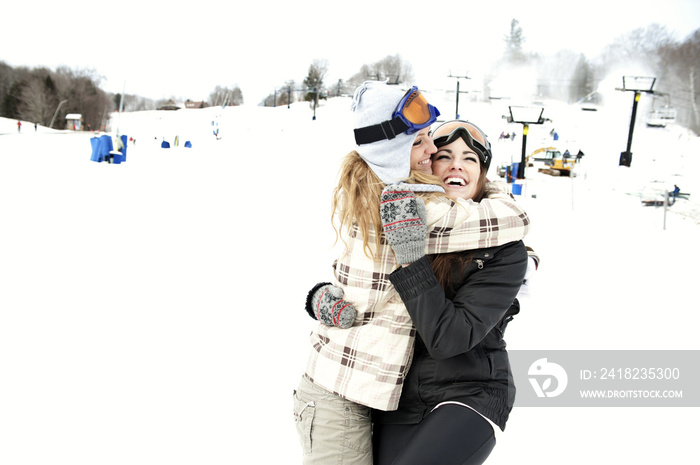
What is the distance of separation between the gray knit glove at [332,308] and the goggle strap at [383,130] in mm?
552

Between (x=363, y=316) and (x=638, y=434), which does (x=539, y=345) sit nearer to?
(x=638, y=434)

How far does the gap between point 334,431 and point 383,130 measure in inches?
41.4

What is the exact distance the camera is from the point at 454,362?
5.63 ft

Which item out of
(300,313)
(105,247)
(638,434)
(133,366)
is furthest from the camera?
(105,247)

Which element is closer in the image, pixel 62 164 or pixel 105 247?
pixel 105 247

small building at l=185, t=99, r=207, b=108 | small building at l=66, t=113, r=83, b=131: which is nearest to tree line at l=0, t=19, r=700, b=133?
small building at l=66, t=113, r=83, b=131

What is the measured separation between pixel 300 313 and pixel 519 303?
11.3ft

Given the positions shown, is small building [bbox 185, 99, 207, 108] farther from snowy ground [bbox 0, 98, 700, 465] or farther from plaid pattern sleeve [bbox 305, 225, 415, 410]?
plaid pattern sleeve [bbox 305, 225, 415, 410]

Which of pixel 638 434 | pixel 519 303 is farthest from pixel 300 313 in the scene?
pixel 519 303

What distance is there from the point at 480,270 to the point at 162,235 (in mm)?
7196

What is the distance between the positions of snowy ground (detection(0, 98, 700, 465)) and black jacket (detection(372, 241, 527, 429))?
0.40 metres

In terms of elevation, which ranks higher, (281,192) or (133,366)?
(281,192)

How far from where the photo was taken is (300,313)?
5.16 meters

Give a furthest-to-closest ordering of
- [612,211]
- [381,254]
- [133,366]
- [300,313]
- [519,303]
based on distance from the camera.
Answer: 1. [612,211]
2. [300,313]
3. [133,366]
4. [519,303]
5. [381,254]
